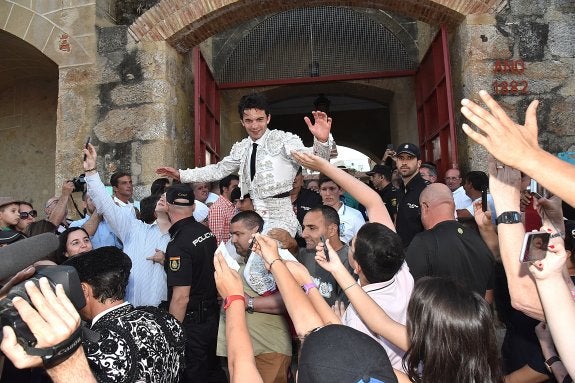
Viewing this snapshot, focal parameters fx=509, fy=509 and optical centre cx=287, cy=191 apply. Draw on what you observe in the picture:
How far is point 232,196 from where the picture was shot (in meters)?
5.20

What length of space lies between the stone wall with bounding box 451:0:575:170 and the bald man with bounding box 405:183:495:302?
2.79 meters

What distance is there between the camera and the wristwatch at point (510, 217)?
181cm

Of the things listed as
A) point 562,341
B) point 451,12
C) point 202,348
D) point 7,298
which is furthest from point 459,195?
point 7,298

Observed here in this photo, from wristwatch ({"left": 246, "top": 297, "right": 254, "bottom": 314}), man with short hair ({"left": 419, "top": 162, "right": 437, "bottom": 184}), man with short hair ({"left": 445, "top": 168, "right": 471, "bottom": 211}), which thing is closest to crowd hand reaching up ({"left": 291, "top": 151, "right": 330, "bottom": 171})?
wristwatch ({"left": 246, "top": 297, "right": 254, "bottom": 314})

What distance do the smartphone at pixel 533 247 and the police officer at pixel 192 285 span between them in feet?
7.19

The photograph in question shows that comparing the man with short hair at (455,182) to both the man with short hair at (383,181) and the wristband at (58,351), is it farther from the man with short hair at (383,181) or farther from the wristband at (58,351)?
the wristband at (58,351)

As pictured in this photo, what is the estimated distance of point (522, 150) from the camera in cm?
150

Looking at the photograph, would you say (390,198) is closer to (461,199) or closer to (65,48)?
(461,199)

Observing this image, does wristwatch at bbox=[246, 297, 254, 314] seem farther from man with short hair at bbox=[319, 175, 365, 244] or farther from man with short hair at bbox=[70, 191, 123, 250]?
man with short hair at bbox=[70, 191, 123, 250]

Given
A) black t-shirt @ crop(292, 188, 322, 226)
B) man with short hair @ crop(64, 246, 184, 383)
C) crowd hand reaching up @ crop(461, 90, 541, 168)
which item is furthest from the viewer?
black t-shirt @ crop(292, 188, 322, 226)

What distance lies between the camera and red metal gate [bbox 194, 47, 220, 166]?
6504mm

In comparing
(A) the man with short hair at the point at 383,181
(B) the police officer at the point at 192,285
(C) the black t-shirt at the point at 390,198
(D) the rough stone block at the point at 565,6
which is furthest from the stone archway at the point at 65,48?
(D) the rough stone block at the point at 565,6

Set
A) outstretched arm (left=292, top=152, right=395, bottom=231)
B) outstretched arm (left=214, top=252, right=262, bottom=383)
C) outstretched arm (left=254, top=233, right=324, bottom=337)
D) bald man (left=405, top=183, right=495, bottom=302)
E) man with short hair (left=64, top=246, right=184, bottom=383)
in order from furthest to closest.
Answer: bald man (left=405, top=183, right=495, bottom=302), outstretched arm (left=292, top=152, right=395, bottom=231), man with short hair (left=64, top=246, right=184, bottom=383), outstretched arm (left=254, top=233, right=324, bottom=337), outstretched arm (left=214, top=252, right=262, bottom=383)

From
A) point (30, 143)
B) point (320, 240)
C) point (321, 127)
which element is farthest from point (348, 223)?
point (30, 143)
